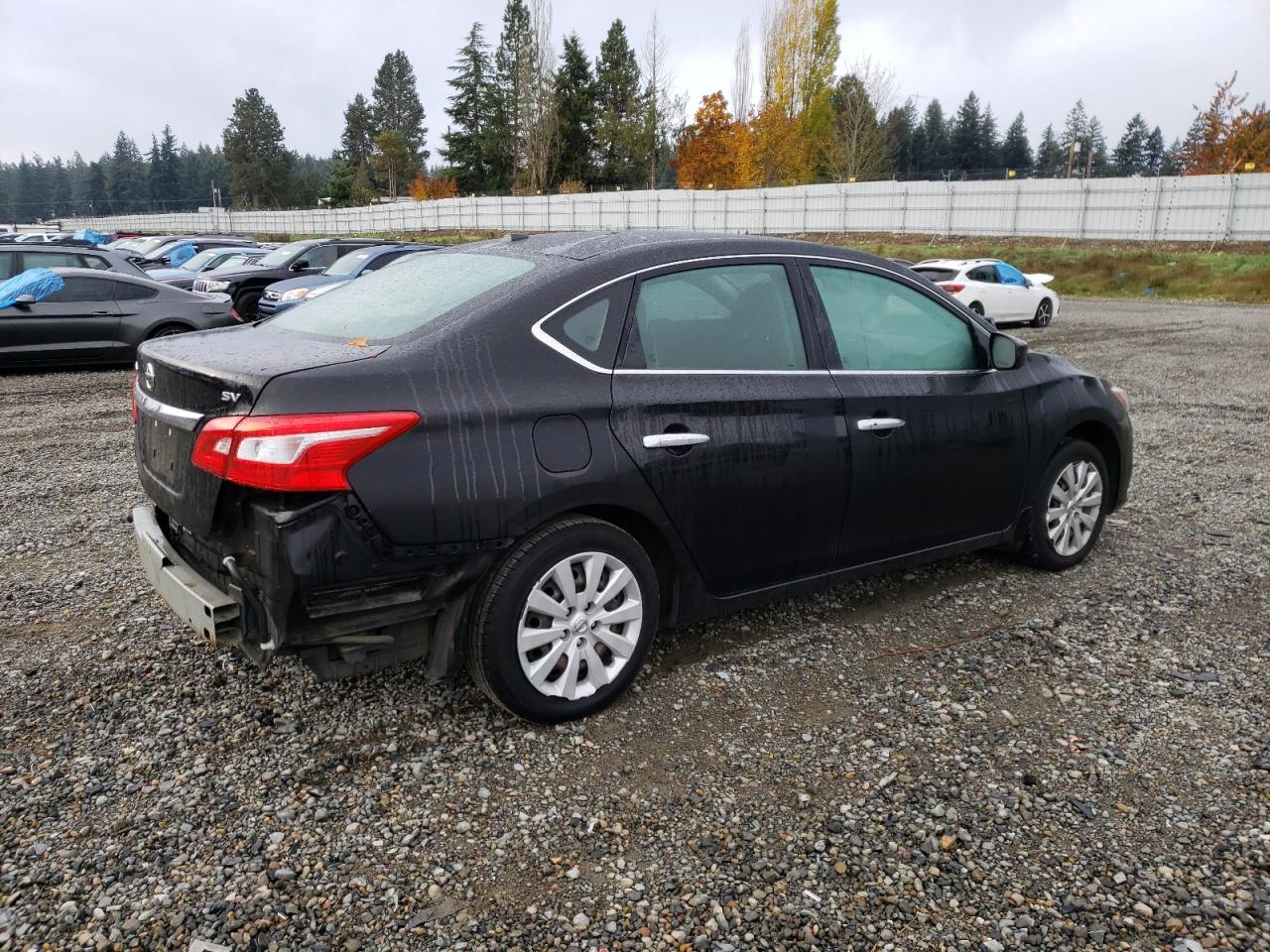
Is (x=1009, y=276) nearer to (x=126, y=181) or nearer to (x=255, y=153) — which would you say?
(x=255, y=153)

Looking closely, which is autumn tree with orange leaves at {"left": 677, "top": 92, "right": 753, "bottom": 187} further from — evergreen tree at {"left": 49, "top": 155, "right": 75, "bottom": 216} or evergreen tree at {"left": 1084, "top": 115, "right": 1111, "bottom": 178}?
evergreen tree at {"left": 49, "top": 155, "right": 75, "bottom": 216}

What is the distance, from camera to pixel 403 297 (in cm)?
358

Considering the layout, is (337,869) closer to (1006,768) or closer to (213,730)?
(213,730)

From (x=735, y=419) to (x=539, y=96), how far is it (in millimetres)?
61924

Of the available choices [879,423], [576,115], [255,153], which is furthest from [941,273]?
[255,153]

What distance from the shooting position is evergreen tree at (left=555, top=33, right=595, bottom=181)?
67875 millimetres

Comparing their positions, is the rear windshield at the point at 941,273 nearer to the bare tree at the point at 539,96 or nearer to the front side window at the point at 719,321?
the front side window at the point at 719,321

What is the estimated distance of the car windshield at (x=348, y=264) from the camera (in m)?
14.0

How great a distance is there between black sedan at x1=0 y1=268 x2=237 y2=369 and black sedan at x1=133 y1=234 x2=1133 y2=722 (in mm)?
8583

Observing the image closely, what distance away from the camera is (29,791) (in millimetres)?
2916

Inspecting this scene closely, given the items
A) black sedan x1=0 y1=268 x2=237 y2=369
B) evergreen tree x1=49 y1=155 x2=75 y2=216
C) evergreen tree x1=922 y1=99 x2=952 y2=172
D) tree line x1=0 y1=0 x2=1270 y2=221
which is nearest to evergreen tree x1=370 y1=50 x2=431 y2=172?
tree line x1=0 y1=0 x2=1270 y2=221

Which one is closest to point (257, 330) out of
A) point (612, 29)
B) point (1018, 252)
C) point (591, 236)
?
point (591, 236)

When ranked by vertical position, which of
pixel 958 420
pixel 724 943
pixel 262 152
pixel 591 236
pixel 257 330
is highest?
pixel 262 152

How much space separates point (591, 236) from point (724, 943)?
260cm
